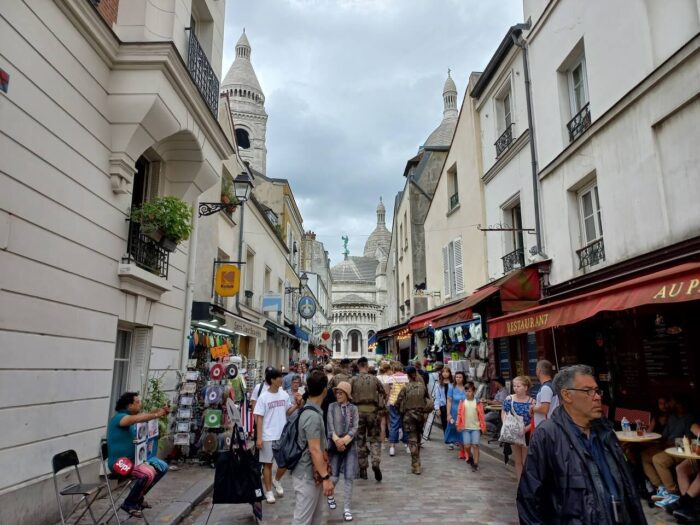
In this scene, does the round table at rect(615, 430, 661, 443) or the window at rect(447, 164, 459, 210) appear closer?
the round table at rect(615, 430, 661, 443)

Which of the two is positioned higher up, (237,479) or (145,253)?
(145,253)

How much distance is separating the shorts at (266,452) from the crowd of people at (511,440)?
0.01 m

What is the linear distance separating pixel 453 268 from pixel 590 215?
726cm

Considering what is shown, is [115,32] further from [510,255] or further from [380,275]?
[380,275]

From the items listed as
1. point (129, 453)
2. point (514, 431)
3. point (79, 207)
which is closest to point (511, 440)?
point (514, 431)

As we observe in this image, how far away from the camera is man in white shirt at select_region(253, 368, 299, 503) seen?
6230 millimetres

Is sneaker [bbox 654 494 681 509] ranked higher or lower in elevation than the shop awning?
lower

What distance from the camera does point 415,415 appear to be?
7898 millimetres

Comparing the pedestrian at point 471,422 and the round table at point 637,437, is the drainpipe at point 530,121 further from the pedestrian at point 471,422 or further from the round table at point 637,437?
the round table at point 637,437

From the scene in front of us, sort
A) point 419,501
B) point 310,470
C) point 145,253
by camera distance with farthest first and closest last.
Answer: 1. point 145,253
2. point 419,501
3. point 310,470

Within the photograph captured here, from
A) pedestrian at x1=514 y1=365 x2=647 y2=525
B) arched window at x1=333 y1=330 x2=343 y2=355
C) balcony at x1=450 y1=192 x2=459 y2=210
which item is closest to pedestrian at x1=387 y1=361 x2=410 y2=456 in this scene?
balcony at x1=450 y1=192 x2=459 y2=210

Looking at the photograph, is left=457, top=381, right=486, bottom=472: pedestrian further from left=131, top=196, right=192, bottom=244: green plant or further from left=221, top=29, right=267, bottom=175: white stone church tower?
left=221, top=29, right=267, bottom=175: white stone church tower

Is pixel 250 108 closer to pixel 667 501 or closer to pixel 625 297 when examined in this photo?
pixel 625 297

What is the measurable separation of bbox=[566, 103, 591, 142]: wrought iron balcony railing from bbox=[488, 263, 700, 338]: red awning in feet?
11.6
